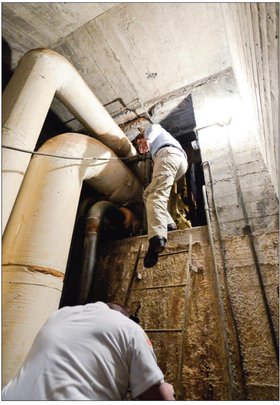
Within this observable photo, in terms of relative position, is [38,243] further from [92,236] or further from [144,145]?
[144,145]

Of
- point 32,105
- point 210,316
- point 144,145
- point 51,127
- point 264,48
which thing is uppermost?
point 51,127

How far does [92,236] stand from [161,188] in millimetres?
1438

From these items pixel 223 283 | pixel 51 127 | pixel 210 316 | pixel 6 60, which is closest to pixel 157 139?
pixel 223 283

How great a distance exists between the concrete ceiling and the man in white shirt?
150cm

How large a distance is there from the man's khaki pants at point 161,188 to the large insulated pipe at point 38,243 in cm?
100

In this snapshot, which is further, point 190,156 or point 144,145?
point 190,156

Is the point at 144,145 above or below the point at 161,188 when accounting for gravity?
above

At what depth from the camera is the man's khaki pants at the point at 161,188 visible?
3221 millimetres

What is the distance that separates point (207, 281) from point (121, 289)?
122cm

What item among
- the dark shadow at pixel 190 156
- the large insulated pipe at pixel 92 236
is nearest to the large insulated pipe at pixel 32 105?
the large insulated pipe at pixel 92 236

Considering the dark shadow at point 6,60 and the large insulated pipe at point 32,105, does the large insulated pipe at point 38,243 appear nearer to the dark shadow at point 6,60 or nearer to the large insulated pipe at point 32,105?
the large insulated pipe at point 32,105

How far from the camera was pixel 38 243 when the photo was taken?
272cm

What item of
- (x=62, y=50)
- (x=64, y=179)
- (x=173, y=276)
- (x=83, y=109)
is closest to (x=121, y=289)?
(x=173, y=276)

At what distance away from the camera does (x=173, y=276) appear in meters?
3.20
